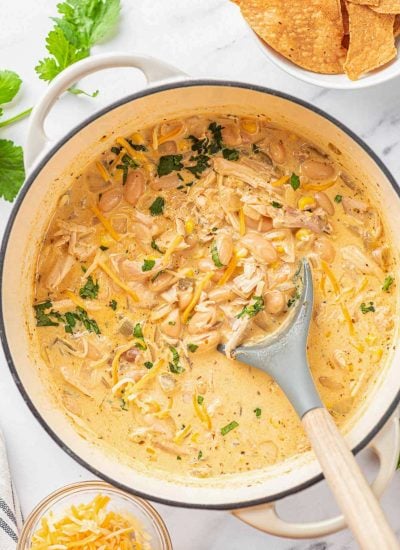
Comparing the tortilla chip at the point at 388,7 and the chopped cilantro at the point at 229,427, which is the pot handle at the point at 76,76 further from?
the chopped cilantro at the point at 229,427

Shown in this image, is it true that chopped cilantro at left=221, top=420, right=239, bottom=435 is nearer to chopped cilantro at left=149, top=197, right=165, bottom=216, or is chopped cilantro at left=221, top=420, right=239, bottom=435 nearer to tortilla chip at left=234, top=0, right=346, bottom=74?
chopped cilantro at left=149, top=197, right=165, bottom=216

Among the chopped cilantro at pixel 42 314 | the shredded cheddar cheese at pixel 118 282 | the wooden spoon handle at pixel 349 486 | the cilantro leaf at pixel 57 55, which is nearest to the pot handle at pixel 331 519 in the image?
the wooden spoon handle at pixel 349 486

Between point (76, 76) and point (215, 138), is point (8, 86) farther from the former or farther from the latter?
point (215, 138)

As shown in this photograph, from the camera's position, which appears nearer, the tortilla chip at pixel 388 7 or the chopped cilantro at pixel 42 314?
the tortilla chip at pixel 388 7

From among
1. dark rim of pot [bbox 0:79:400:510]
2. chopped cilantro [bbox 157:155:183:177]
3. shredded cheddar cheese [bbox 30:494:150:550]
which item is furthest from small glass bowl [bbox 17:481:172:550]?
chopped cilantro [bbox 157:155:183:177]

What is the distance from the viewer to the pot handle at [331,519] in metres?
2.23

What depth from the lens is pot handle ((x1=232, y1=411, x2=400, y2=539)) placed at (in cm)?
223

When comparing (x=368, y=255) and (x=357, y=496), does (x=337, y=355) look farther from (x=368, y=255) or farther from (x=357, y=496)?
(x=357, y=496)

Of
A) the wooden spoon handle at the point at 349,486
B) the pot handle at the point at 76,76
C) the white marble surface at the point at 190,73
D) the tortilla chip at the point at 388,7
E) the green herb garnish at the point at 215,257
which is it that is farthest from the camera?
the white marble surface at the point at 190,73

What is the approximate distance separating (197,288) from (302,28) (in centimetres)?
81

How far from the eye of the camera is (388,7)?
7.78 feet

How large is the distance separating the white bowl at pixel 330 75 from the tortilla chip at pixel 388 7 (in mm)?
130

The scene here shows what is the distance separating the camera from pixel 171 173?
2545mm

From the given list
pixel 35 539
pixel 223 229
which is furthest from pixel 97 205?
pixel 35 539
